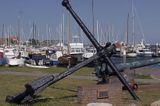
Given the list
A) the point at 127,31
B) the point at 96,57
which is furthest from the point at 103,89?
the point at 127,31

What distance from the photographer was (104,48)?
14672 mm

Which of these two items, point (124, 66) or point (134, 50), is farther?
point (134, 50)

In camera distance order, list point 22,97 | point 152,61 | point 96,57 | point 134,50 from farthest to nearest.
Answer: point 134,50, point 152,61, point 96,57, point 22,97

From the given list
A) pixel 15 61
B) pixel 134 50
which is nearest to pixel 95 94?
pixel 15 61

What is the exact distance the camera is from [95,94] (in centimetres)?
1370

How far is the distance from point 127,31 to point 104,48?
205ft

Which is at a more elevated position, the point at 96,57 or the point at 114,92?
the point at 96,57

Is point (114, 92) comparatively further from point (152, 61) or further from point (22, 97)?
point (152, 61)

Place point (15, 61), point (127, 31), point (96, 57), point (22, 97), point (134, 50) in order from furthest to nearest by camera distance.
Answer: point (134, 50)
point (127, 31)
point (15, 61)
point (96, 57)
point (22, 97)

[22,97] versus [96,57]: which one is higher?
[96,57]

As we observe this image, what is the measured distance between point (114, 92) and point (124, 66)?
180 inches

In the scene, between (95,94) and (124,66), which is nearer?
(95,94)

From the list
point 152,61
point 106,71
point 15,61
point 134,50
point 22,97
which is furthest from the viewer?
point 134,50

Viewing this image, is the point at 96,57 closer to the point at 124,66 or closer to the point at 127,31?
the point at 124,66
